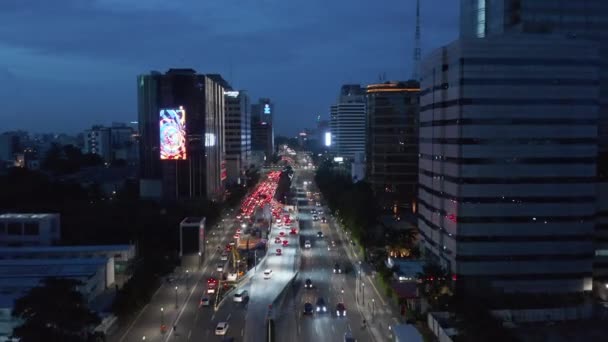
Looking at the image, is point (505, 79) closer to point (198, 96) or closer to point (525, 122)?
point (525, 122)

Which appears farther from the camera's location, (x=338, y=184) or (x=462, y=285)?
(x=338, y=184)

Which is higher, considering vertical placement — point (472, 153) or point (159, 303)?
point (472, 153)

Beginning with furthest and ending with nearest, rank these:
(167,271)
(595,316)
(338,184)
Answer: (338,184) → (167,271) → (595,316)

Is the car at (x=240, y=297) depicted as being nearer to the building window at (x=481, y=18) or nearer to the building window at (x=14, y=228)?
the building window at (x=14, y=228)

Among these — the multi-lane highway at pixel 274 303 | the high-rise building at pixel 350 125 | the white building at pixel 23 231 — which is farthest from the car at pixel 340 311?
the high-rise building at pixel 350 125

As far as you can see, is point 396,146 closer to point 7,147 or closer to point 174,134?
point 174,134

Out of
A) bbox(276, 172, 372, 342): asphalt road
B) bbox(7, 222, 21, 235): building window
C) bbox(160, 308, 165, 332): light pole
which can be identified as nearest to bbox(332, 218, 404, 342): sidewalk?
bbox(276, 172, 372, 342): asphalt road

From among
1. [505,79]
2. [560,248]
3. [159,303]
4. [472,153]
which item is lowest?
[159,303]

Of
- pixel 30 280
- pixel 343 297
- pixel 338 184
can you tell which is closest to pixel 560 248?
pixel 343 297
